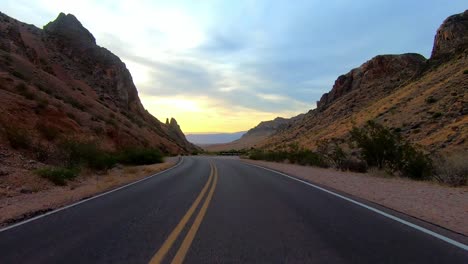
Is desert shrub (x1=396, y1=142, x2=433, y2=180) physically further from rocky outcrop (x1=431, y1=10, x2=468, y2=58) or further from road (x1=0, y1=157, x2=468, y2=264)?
rocky outcrop (x1=431, y1=10, x2=468, y2=58)

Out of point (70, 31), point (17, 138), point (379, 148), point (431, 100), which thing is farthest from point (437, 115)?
point (70, 31)

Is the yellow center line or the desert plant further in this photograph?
the desert plant

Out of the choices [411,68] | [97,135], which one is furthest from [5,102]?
[411,68]

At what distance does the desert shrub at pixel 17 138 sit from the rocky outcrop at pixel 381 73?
6576 cm

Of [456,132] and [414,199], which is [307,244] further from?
[456,132]

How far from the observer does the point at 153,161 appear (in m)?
43.2

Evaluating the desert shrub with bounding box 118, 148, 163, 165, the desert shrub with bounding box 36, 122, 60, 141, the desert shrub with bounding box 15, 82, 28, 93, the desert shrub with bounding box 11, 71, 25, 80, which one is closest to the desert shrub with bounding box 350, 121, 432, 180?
the desert shrub with bounding box 36, 122, 60, 141

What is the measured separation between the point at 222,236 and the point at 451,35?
7553 cm

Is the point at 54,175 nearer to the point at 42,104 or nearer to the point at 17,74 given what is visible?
the point at 42,104

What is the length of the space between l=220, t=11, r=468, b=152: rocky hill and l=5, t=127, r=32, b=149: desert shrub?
26.3 metres

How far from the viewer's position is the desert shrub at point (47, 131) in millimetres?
29297

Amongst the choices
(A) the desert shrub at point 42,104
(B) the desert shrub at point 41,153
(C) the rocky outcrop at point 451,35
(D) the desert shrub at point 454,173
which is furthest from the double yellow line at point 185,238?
(C) the rocky outcrop at point 451,35

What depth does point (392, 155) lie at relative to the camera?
21922mm

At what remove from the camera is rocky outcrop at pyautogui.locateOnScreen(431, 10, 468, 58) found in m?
67.7
